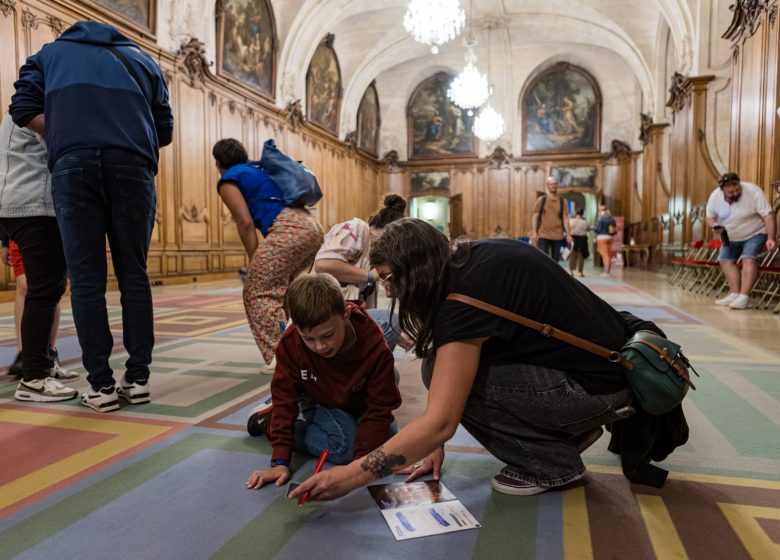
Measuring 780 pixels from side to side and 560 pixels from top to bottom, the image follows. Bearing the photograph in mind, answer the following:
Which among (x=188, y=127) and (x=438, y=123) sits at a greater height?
(x=438, y=123)

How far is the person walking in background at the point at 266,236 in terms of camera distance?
3.09m

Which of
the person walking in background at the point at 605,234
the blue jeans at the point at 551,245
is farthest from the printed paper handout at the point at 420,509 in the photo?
the person walking in background at the point at 605,234

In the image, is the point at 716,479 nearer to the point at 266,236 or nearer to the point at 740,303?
the point at 266,236

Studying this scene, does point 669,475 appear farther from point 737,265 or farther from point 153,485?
point 737,265

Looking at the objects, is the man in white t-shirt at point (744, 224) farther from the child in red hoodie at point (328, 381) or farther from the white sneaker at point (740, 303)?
the child in red hoodie at point (328, 381)

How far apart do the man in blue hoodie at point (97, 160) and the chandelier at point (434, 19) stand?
9790 millimetres

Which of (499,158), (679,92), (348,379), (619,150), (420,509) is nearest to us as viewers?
(420,509)

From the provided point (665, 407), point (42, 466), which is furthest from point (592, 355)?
point (42, 466)

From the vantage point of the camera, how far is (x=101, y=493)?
1728mm

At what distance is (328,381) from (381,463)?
58cm

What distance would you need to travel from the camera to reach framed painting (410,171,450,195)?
22.8 meters

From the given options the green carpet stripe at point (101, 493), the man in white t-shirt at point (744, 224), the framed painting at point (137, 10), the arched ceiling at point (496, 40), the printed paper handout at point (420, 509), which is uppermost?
the arched ceiling at point (496, 40)

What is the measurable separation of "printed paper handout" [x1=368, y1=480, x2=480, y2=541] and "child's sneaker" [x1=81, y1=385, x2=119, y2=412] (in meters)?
1.49

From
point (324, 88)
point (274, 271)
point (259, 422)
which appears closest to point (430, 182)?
point (324, 88)
